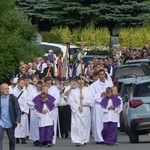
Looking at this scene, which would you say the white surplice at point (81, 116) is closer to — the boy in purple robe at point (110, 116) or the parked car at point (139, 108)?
the boy in purple robe at point (110, 116)

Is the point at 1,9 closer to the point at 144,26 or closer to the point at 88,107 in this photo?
the point at 88,107

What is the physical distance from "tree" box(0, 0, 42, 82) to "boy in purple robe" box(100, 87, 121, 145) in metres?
9.94

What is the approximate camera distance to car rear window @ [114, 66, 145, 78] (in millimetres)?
31125

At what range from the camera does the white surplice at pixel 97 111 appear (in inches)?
950

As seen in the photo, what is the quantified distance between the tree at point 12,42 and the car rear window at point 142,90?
36.5ft

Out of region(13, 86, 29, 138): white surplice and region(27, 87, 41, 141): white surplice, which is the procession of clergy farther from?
region(13, 86, 29, 138): white surplice

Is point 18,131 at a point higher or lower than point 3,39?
lower

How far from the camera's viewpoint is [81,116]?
78.0ft

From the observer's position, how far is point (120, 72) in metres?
31.8

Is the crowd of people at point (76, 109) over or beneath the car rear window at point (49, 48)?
beneath

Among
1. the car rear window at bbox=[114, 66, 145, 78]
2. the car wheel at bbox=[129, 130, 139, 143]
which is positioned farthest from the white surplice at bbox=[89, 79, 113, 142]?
the car rear window at bbox=[114, 66, 145, 78]

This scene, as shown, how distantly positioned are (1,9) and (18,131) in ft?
32.5

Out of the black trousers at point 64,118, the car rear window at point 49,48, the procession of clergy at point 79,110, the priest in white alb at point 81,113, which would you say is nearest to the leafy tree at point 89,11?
the car rear window at point 49,48

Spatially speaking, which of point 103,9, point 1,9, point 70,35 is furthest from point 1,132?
point 103,9
